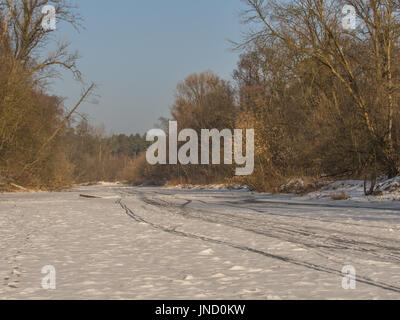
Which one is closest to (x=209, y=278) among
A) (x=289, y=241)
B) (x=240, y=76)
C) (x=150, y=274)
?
(x=150, y=274)

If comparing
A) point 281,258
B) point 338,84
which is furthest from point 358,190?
point 281,258

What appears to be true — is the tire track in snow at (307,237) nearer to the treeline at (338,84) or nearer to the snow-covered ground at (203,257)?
the snow-covered ground at (203,257)

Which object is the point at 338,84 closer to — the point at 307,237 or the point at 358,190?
the point at 358,190

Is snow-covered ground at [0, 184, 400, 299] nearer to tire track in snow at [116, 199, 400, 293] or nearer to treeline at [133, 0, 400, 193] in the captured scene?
tire track in snow at [116, 199, 400, 293]

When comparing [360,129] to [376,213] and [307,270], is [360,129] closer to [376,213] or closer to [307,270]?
[376,213]

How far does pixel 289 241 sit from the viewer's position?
6.75 meters

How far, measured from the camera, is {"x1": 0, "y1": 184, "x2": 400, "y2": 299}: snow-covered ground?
3.96m

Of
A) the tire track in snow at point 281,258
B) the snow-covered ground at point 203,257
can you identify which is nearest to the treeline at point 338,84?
the snow-covered ground at point 203,257

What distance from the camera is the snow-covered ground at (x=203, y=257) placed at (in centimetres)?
396

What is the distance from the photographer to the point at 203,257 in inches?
219

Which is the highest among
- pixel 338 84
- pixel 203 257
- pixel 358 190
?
pixel 338 84

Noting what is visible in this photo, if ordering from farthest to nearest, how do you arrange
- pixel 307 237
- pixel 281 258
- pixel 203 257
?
pixel 307 237, pixel 203 257, pixel 281 258

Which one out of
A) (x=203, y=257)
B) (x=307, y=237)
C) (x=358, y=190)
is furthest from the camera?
(x=358, y=190)

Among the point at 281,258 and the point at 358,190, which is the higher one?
the point at 358,190
